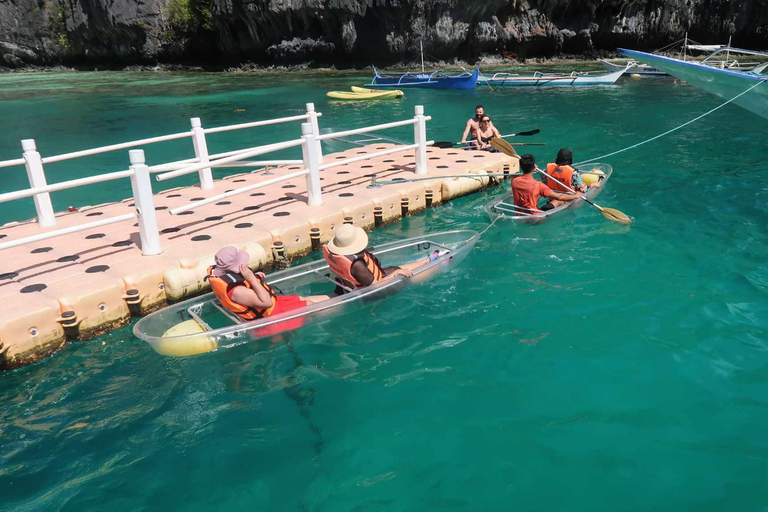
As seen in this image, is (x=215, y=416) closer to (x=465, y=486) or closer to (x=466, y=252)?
(x=465, y=486)

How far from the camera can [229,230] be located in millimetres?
8984

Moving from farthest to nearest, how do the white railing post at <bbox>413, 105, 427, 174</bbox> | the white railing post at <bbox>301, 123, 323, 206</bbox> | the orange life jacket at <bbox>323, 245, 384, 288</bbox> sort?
the white railing post at <bbox>413, 105, 427, 174</bbox>
the white railing post at <bbox>301, 123, 323, 206</bbox>
the orange life jacket at <bbox>323, 245, 384, 288</bbox>

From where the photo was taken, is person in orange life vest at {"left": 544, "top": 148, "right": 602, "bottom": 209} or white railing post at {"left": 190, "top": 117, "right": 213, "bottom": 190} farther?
white railing post at {"left": 190, "top": 117, "right": 213, "bottom": 190}

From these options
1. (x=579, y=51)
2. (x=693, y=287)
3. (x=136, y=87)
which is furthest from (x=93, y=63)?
(x=693, y=287)

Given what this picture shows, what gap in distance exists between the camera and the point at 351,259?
7.07 meters

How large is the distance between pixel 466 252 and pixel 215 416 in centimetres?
423

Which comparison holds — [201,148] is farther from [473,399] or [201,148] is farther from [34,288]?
[473,399]

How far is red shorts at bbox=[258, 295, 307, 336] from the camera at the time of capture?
22.0 ft

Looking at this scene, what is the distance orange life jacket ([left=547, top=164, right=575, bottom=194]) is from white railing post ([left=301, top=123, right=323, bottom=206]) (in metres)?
4.16

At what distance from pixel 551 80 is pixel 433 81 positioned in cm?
654

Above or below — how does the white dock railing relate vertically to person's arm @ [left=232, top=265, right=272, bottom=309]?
above

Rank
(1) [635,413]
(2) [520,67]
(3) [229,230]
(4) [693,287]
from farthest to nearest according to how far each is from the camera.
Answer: (2) [520,67]
(3) [229,230]
(4) [693,287]
(1) [635,413]

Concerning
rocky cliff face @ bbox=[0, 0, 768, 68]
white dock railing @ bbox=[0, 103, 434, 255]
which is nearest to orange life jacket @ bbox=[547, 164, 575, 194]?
white dock railing @ bbox=[0, 103, 434, 255]

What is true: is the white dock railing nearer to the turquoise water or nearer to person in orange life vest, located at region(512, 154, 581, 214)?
the turquoise water
